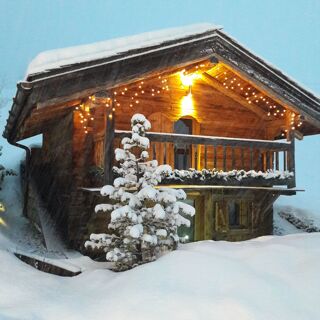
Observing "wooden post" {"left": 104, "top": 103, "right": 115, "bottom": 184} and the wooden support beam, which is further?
the wooden support beam

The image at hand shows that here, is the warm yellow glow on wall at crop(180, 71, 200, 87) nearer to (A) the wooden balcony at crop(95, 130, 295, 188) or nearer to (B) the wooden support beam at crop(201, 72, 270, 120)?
(B) the wooden support beam at crop(201, 72, 270, 120)

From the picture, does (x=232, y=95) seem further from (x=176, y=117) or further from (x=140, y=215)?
(x=140, y=215)

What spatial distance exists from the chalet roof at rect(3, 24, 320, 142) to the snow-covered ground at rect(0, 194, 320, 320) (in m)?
3.91

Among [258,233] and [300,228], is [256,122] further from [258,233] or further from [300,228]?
[300,228]

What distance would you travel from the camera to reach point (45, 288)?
23.5 feet

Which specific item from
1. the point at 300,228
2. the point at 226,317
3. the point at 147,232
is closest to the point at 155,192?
the point at 147,232

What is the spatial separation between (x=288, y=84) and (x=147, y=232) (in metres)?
7.00

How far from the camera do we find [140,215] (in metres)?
8.12

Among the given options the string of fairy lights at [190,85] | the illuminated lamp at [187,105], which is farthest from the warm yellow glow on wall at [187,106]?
the string of fairy lights at [190,85]

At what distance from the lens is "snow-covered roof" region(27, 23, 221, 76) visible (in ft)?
31.2

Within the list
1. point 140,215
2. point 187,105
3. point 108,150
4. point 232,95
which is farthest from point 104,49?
point 232,95

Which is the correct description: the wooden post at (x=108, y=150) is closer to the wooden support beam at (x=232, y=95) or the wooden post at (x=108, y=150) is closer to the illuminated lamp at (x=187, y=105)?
the illuminated lamp at (x=187, y=105)

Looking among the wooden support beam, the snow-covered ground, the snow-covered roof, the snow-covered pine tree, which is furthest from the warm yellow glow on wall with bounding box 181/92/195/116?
the snow-covered ground

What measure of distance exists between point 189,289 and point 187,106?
8282 millimetres
